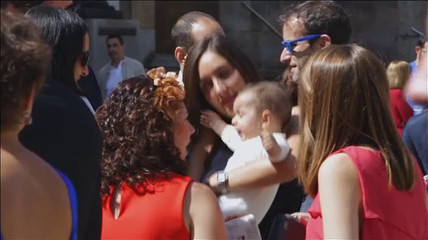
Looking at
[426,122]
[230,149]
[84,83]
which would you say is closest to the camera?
[230,149]

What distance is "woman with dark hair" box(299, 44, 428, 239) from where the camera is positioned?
2631 millimetres

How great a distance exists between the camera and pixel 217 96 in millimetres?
3680

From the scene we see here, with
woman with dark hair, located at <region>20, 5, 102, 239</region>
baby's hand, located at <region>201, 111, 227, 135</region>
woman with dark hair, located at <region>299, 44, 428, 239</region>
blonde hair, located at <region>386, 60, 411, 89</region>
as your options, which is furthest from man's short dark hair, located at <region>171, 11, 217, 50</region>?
blonde hair, located at <region>386, 60, 411, 89</region>

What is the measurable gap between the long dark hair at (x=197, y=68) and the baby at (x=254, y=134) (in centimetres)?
13

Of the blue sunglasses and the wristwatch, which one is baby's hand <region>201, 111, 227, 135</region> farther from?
the blue sunglasses

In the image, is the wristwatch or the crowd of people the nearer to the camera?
the crowd of people

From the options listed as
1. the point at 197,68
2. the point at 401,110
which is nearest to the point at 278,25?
the point at 401,110

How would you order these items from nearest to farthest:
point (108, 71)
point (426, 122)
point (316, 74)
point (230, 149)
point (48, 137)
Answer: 1. point (48, 137)
2. point (316, 74)
3. point (230, 149)
4. point (426, 122)
5. point (108, 71)

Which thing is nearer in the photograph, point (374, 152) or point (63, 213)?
point (63, 213)

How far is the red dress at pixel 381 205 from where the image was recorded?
2.64 meters

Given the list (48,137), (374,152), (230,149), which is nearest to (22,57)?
(48,137)

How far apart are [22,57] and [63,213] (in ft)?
1.28

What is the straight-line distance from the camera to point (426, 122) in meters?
4.13

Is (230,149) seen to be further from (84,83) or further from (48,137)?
(84,83)
